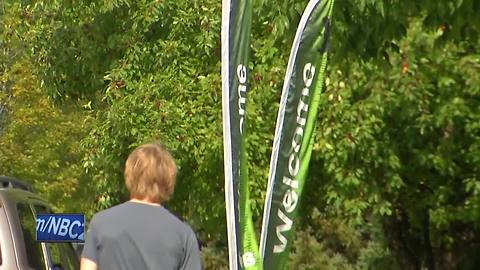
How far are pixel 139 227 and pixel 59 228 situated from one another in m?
1.76

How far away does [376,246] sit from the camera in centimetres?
2834

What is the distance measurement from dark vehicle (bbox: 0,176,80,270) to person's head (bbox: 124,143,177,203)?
165cm

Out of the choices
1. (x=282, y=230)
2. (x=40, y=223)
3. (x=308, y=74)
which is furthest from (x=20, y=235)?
(x=308, y=74)

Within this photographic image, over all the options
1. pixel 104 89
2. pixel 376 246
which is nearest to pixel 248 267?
pixel 104 89

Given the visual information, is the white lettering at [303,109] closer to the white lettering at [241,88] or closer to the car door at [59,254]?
the white lettering at [241,88]

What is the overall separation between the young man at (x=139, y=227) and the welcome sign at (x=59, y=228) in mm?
1539

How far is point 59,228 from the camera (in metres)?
7.07

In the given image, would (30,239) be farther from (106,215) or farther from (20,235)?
(106,215)

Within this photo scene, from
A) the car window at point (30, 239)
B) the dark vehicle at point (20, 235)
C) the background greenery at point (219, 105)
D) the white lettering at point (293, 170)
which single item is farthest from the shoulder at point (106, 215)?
the background greenery at point (219, 105)

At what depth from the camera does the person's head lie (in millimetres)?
5410

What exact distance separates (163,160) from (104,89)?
945cm

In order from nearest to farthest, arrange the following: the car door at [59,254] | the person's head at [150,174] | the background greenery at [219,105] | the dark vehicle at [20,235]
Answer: the person's head at [150,174] < the dark vehicle at [20,235] < the car door at [59,254] < the background greenery at [219,105]

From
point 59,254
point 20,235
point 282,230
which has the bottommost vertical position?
point 59,254

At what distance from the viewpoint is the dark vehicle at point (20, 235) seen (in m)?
6.87
